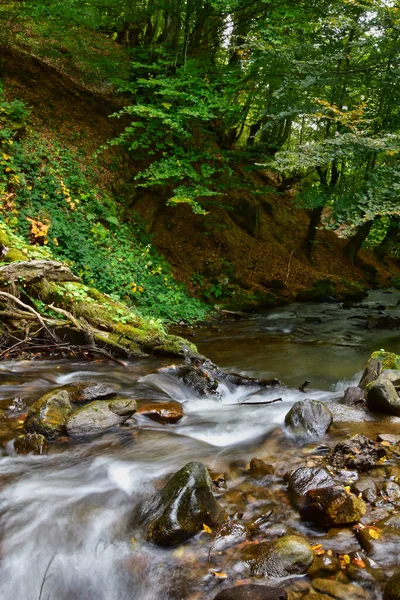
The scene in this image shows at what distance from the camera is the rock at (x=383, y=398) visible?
500 centimetres

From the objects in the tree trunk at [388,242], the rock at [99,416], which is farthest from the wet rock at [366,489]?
the tree trunk at [388,242]

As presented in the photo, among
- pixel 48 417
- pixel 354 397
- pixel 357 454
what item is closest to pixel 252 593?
pixel 357 454

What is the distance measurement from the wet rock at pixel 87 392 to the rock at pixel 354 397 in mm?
3032

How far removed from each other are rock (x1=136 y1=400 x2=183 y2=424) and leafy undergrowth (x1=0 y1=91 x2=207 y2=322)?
403cm

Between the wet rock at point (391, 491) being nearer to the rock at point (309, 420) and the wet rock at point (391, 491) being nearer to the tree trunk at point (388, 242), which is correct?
the rock at point (309, 420)

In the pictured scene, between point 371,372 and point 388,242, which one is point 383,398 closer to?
point 371,372

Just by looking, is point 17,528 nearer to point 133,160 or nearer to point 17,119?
point 17,119

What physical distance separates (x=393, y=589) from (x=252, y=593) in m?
0.81

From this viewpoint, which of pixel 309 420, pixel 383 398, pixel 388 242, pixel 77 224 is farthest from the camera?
pixel 388 242

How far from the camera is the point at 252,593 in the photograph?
7.85ft

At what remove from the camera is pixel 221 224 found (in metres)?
14.0

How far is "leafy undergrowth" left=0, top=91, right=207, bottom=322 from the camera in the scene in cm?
876

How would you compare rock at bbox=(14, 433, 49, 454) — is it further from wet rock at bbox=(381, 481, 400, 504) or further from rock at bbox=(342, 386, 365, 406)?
rock at bbox=(342, 386, 365, 406)

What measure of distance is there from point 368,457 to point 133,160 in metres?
10.9
